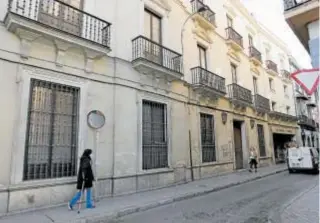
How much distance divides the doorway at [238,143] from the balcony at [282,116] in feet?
17.7

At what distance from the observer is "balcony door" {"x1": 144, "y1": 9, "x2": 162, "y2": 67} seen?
31.9ft

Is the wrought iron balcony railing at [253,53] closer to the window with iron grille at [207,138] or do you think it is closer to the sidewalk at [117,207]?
the window with iron grille at [207,138]

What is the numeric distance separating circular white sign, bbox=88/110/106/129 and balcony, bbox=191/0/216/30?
8017 mm

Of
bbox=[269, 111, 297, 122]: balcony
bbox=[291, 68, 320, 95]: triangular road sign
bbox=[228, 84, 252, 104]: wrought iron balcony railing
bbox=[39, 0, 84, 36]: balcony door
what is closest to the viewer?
bbox=[291, 68, 320, 95]: triangular road sign

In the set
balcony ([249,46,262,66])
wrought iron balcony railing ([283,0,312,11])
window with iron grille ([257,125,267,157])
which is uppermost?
balcony ([249,46,262,66])

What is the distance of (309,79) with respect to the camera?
4.04 m

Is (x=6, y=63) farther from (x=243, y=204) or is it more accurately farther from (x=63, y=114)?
(x=243, y=204)

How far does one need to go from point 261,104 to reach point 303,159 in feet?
17.8

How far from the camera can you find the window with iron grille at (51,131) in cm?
659

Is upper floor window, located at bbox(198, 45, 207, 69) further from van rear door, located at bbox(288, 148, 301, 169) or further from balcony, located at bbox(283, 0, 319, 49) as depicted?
balcony, located at bbox(283, 0, 319, 49)

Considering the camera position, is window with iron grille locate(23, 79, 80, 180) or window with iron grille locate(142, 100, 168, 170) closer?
window with iron grille locate(23, 79, 80, 180)

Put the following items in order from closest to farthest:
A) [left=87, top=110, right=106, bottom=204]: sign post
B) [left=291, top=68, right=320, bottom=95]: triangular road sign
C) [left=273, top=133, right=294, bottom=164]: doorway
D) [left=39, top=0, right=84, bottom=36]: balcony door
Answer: [left=291, top=68, right=320, bottom=95]: triangular road sign, [left=39, top=0, right=84, bottom=36]: balcony door, [left=87, top=110, right=106, bottom=204]: sign post, [left=273, top=133, right=294, bottom=164]: doorway

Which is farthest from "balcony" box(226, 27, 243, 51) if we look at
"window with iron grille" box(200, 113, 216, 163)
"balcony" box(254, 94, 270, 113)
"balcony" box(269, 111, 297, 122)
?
"balcony" box(269, 111, 297, 122)

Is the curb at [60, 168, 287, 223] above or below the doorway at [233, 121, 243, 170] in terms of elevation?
below
